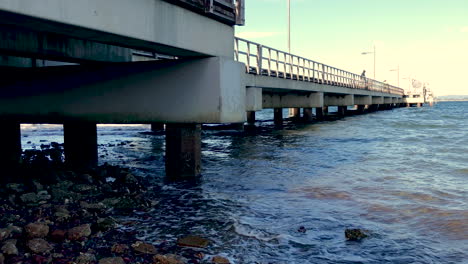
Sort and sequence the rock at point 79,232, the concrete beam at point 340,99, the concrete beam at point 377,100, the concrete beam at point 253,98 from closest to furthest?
the rock at point 79,232, the concrete beam at point 253,98, the concrete beam at point 340,99, the concrete beam at point 377,100

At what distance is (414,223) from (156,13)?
6265mm

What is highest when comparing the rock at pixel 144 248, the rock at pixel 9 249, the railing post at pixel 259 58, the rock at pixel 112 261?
the railing post at pixel 259 58

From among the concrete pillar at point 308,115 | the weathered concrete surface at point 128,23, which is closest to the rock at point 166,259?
the weathered concrete surface at point 128,23

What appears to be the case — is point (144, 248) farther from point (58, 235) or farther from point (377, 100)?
point (377, 100)

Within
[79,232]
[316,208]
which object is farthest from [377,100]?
[79,232]

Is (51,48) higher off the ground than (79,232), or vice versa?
(51,48)

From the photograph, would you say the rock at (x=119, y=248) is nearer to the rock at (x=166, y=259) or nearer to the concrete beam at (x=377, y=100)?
the rock at (x=166, y=259)

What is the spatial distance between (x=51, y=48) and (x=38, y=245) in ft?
18.8

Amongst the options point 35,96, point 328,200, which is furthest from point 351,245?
point 35,96

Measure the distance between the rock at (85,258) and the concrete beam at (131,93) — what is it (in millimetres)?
5178

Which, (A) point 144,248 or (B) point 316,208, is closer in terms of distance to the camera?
(A) point 144,248

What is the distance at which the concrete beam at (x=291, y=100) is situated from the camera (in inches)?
1171

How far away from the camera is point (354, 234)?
6855 mm

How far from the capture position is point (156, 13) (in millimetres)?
8234
